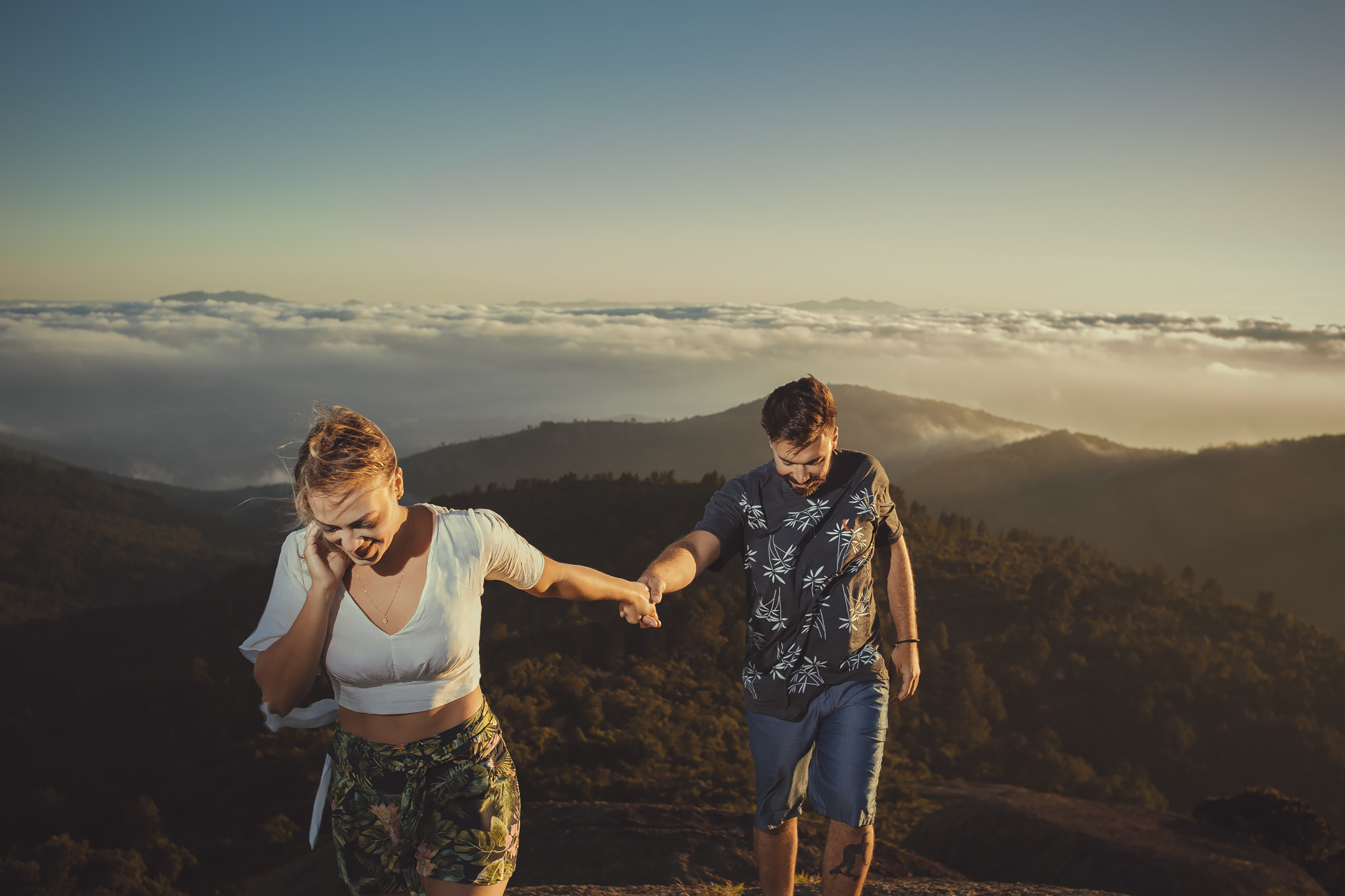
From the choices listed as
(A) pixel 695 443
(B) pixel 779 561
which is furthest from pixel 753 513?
(A) pixel 695 443

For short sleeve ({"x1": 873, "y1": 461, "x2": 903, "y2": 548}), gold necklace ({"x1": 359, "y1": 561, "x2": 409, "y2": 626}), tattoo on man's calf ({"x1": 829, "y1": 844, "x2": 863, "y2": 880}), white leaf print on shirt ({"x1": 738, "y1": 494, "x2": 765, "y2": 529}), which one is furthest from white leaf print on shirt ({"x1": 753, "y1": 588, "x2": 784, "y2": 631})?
gold necklace ({"x1": 359, "y1": 561, "x2": 409, "y2": 626})

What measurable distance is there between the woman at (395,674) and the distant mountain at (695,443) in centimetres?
12983

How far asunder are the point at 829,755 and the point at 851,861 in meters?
0.44

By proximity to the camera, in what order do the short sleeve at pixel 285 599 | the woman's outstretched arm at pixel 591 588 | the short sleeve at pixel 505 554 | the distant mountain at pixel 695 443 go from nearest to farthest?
the short sleeve at pixel 285 599 < the short sleeve at pixel 505 554 < the woman's outstretched arm at pixel 591 588 < the distant mountain at pixel 695 443

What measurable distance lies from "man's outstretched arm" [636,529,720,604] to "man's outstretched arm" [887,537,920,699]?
0.84 m

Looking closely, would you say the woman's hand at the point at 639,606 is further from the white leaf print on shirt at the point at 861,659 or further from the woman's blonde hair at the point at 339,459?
the woman's blonde hair at the point at 339,459

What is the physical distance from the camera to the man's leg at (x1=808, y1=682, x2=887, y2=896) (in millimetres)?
3393

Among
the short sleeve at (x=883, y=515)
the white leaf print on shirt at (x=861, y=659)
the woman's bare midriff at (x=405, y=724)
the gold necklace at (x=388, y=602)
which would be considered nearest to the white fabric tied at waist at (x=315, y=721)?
the woman's bare midriff at (x=405, y=724)

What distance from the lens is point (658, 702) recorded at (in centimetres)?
3747

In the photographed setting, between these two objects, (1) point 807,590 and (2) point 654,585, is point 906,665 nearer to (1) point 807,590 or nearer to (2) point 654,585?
(1) point 807,590

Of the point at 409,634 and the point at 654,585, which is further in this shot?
the point at 654,585

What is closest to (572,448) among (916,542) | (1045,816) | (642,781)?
(916,542)

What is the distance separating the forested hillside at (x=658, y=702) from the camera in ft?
105

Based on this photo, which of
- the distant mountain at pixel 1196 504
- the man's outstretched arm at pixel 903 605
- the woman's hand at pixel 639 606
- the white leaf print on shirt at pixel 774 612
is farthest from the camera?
the distant mountain at pixel 1196 504
